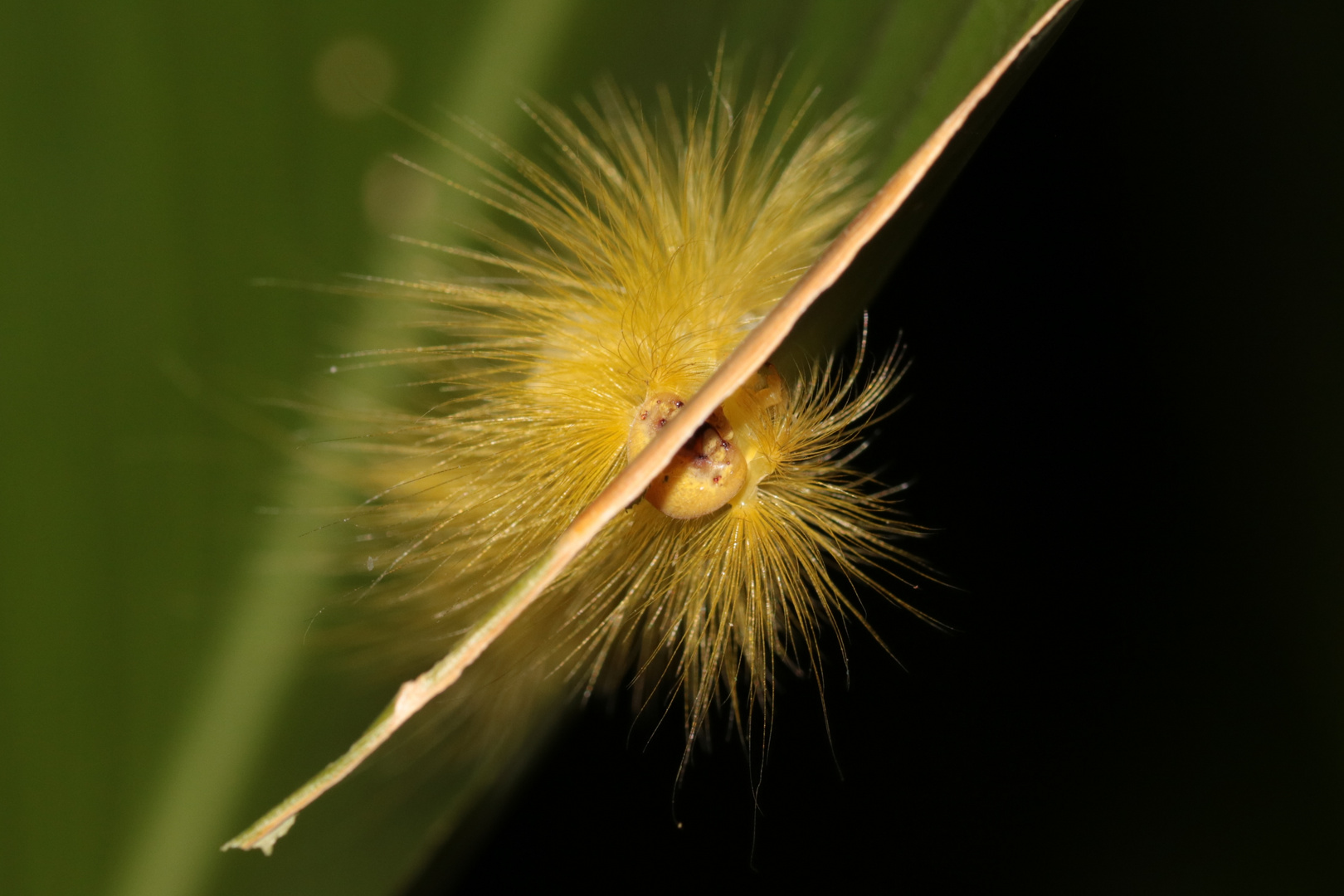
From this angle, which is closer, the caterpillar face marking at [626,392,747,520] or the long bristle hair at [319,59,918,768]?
the caterpillar face marking at [626,392,747,520]

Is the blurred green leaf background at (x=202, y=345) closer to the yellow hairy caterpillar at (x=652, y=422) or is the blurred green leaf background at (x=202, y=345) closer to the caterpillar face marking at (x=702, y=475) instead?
the yellow hairy caterpillar at (x=652, y=422)

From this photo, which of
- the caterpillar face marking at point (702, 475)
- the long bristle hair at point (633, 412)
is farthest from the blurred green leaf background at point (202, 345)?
the caterpillar face marking at point (702, 475)

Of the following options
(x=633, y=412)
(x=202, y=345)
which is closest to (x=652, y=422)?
(x=633, y=412)

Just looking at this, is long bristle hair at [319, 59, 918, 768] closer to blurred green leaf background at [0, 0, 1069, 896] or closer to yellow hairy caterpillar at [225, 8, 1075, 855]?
yellow hairy caterpillar at [225, 8, 1075, 855]

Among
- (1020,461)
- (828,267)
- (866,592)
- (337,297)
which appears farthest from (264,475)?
(1020,461)

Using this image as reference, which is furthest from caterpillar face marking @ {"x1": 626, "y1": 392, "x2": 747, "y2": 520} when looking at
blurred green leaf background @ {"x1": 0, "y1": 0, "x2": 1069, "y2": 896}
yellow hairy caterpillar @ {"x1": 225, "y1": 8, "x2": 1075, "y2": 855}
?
blurred green leaf background @ {"x1": 0, "y1": 0, "x2": 1069, "y2": 896}

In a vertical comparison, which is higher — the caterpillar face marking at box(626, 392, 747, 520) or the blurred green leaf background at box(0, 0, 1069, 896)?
the blurred green leaf background at box(0, 0, 1069, 896)

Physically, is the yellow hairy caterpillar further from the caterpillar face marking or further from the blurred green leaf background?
the blurred green leaf background

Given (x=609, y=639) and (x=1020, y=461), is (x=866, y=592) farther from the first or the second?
(x=609, y=639)
